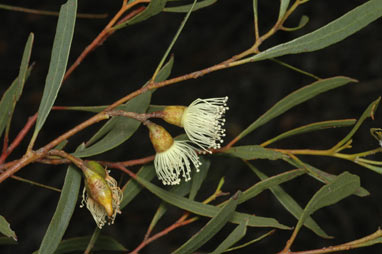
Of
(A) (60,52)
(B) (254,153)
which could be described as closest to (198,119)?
(B) (254,153)

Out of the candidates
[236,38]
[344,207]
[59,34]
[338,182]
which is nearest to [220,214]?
[338,182]

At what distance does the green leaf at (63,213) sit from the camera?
2.48 feet

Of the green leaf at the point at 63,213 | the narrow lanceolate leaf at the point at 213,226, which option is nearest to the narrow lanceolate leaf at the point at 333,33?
the narrow lanceolate leaf at the point at 213,226

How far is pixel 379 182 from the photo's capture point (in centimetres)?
273

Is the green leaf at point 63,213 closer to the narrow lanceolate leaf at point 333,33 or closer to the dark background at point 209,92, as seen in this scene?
the narrow lanceolate leaf at point 333,33

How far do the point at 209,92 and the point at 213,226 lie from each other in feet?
7.15

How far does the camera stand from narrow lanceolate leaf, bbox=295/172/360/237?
84 centimetres

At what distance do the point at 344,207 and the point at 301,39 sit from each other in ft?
6.78

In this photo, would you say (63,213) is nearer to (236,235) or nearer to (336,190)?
(236,235)

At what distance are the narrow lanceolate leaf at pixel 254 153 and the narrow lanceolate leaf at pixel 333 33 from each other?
0.17 m

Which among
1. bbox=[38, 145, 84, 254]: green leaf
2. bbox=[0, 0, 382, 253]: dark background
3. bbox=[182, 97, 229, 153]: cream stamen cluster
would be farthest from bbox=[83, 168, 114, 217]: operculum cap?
bbox=[0, 0, 382, 253]: dark background

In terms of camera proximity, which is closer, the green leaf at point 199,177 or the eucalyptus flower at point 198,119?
the eucalyptus flower at point 198,119

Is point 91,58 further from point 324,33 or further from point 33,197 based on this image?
Result: point 324,33

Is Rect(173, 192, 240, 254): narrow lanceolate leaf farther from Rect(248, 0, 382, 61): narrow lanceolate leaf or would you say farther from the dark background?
the dark background
